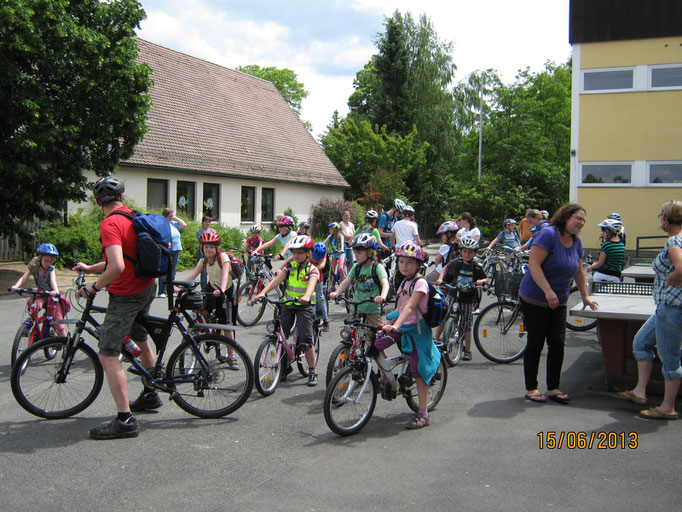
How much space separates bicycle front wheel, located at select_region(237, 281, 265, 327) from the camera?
1051cm

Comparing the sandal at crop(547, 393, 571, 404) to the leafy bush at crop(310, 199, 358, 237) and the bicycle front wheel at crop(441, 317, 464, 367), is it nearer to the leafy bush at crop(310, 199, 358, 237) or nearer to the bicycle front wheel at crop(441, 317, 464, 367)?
the bicycle front wheel at crop(441, 317, 464, 367)

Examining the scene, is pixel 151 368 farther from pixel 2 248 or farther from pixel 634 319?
pixel 2 248

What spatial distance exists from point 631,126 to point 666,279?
21.3 m

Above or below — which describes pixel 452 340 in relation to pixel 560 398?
above

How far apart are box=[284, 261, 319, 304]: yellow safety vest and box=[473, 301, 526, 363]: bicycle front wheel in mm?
2481

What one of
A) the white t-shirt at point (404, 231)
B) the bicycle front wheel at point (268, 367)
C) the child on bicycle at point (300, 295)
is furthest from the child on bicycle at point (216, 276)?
the white t-shirt at point (404, 231)

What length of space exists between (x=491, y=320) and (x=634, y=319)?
6.64ft

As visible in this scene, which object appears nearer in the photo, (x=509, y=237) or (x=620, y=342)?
(x=620, y=342)

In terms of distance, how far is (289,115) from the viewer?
119ft

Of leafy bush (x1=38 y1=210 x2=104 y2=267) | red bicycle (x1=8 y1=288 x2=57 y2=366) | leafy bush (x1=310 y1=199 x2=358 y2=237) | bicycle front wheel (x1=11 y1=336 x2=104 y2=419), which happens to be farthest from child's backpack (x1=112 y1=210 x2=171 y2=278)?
leafy bush (x1=310 y1=199 x2=358 y2=237)

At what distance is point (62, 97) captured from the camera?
15008 millimetres

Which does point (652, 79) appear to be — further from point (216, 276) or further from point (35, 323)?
point (35, 323)

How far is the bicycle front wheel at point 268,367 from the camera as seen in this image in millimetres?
6191

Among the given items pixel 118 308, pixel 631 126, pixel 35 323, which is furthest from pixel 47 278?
pixel 631 126
